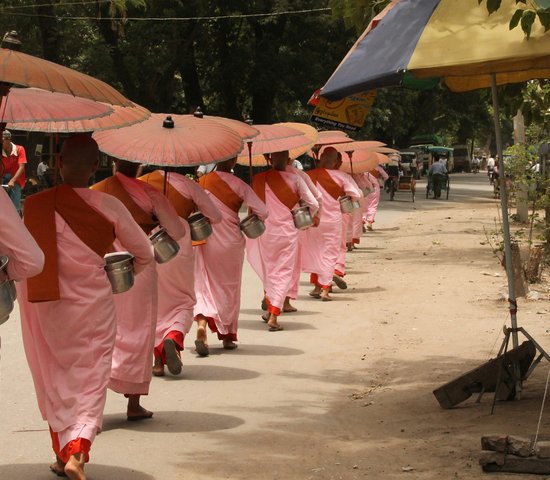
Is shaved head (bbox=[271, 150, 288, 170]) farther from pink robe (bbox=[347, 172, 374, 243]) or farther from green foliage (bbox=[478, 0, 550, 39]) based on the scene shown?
pink robe (bbox=[347, 172, 374, 243])

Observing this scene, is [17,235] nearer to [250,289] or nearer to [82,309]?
[82,309]

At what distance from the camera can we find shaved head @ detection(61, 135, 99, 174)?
20.3ft

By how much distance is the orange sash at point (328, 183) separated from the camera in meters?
15.6

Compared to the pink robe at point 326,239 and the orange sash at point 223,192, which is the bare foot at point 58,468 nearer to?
the orange sash at point 223,192

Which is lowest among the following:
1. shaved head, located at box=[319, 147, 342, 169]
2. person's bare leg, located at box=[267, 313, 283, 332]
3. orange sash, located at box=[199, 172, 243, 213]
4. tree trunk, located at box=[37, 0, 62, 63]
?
person's bare leg, located at box=[267, 313, 283, 332]

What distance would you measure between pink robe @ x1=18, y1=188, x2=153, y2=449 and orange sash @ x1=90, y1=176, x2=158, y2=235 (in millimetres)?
1555

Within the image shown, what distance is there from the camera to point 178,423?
7559mm

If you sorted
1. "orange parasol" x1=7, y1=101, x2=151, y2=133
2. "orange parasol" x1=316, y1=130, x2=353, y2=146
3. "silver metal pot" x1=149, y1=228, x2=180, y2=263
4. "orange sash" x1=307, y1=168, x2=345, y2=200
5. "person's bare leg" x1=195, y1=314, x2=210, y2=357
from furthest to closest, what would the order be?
1. "orange parasol" x1=316, y1=130, x2=353, y2=146
2. "orange sash" x1=307, y1=168, x2=345, y2=200
3. "person's bare leg" x1=195, y1=314, x2=210, y2=357
4. "silver metal pot" x1=149, y1=228, x2=180, y2=263
5. "orange parasol" x1=7, y1=101, x2=151, y2=133

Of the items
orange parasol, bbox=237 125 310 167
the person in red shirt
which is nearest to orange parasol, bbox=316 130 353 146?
the person in red shirt

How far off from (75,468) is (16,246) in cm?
119

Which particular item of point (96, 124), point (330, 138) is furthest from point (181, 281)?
point (330, 138)

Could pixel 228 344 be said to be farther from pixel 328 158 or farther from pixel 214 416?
pixel 328 158

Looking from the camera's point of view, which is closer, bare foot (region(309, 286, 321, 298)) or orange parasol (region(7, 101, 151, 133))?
orange parasol (region(7, 101, 151, 133))

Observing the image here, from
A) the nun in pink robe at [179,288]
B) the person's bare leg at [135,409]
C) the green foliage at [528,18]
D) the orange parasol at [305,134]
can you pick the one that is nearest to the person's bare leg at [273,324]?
the orange parasol at [305,134]
